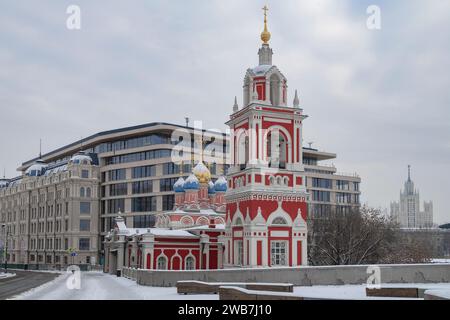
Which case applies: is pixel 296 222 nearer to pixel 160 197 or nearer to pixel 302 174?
pixel 302 174

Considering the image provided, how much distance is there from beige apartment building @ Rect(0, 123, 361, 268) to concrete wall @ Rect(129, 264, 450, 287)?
52562 millimetres

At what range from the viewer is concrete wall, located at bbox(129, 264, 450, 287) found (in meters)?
34.8

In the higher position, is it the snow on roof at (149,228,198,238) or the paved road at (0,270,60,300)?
the snow on roof at (149,228,198,238)

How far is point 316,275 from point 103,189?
240ft

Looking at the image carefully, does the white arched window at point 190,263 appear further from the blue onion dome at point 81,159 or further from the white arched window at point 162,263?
the blue onion dome at point 81,159

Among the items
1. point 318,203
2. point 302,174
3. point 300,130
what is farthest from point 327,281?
point 318,203

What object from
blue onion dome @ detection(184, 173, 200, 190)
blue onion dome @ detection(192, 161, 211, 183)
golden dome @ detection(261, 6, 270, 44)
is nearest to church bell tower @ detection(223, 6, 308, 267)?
golden dome @ detection(261, 6, 270, 44)

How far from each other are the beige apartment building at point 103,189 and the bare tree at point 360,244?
95.9ft

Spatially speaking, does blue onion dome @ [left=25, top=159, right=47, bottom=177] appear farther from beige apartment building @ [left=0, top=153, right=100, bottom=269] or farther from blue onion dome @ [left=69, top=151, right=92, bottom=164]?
blue onion dome @ [left=69, top=151, right=92, bottom=164]

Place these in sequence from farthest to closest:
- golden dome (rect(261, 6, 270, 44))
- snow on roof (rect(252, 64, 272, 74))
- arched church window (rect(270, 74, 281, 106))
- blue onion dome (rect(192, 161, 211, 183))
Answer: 1. blue onion dome (rect(192, 161, 211, 183))
2. golden dome (rect(261, 6, 270, 44))
3. arched church window (rect(270, 74, 281, 106))
4. snow on roof (rect(252, 64, 272, 74))

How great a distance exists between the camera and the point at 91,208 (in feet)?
320

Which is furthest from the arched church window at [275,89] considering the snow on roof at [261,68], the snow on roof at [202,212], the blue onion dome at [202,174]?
the blue onion dome at [202,174]

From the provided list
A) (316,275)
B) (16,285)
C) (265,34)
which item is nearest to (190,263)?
(16,285)
